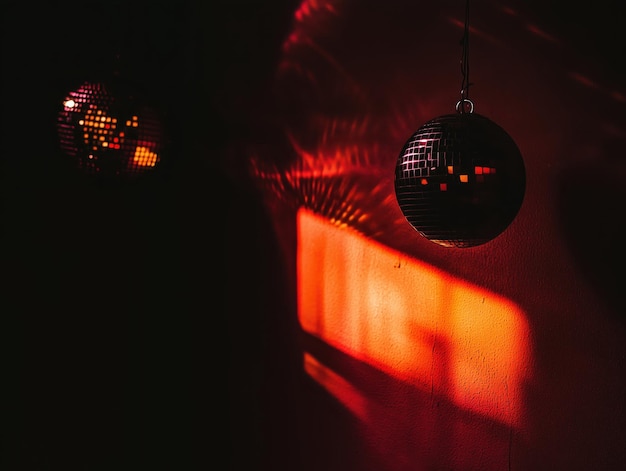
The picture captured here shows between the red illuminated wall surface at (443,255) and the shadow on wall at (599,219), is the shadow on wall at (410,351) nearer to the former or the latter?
the red illuminated wall surface at (443,255)

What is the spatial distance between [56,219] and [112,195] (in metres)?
0.33

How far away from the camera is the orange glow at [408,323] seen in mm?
2506

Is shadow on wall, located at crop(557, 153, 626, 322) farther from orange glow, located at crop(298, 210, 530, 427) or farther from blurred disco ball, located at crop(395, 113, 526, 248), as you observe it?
blurred disco ball, located at crop(395, 113, 526, 248)

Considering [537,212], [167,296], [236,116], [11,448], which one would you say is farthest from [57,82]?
[537,212]

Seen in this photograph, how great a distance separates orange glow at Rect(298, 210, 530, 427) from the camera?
2506 mm

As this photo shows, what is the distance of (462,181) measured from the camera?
164 cm

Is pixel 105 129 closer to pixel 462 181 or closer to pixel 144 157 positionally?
pixel 144 157

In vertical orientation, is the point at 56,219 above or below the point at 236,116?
below

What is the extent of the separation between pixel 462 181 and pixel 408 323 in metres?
1.27

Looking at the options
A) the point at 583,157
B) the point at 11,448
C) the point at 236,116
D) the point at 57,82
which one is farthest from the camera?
the point at 236,116

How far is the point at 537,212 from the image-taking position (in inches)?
96.2

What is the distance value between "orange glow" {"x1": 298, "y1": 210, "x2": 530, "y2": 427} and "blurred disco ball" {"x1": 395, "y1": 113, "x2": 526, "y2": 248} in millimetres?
914

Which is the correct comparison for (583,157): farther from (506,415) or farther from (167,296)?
(167,296)

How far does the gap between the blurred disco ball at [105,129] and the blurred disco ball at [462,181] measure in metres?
1.00
